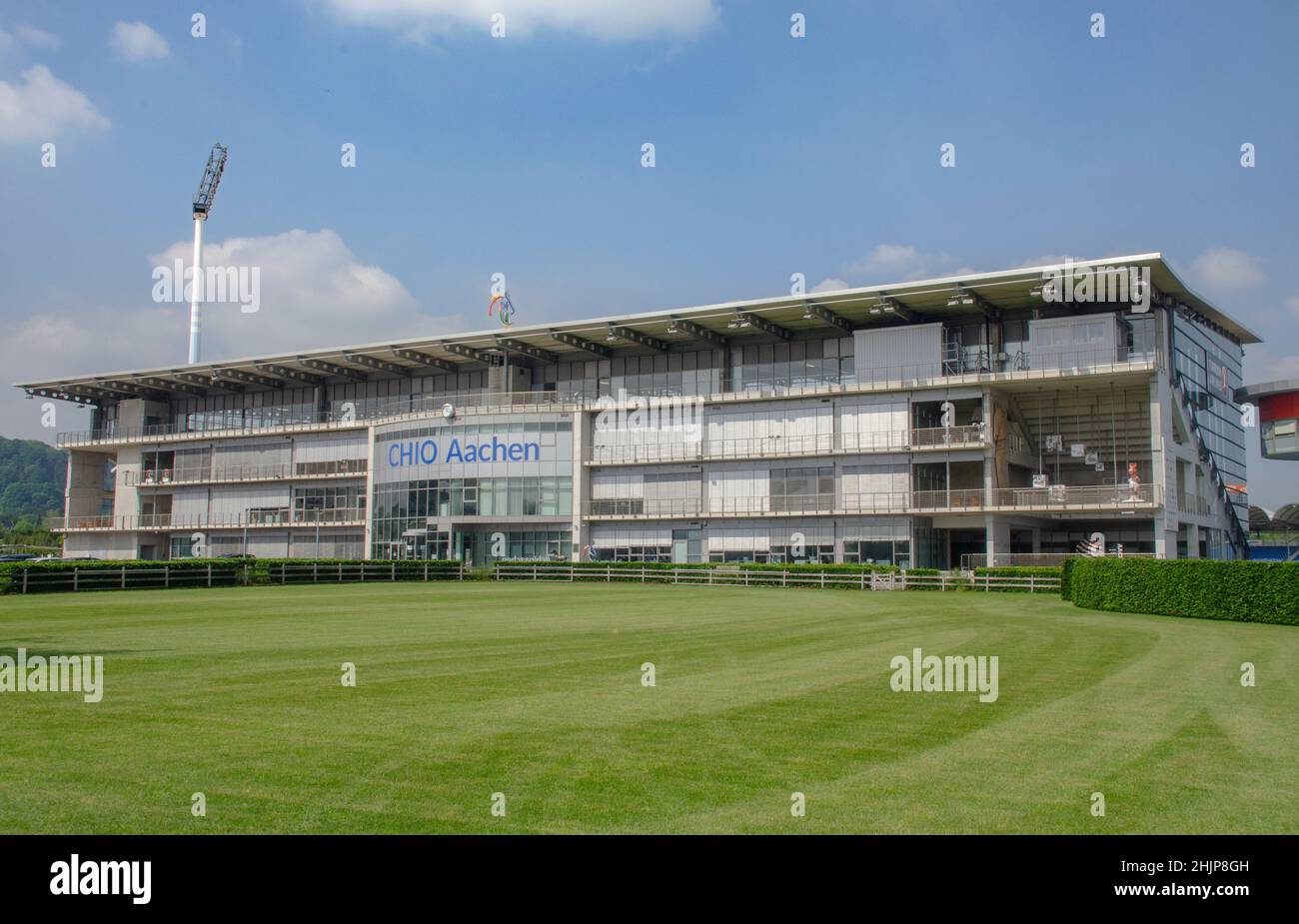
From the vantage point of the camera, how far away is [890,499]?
191ft

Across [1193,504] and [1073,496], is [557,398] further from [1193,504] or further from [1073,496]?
[1193,504]

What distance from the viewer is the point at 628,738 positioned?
981cm

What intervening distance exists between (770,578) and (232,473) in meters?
51.7

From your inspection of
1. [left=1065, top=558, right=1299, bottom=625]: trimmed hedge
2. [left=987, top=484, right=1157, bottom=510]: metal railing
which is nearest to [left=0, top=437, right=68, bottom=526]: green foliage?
[left=987, top=484, right=1157, bottom=510]: metal railing

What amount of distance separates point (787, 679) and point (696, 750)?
5.02 metres

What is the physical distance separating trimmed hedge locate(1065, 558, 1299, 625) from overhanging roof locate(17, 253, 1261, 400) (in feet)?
75.8

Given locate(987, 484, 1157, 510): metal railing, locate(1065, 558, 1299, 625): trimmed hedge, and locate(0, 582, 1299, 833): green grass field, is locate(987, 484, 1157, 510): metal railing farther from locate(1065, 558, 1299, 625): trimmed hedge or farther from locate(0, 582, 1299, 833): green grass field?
locate(0, 582, 1299, 833): green grass field

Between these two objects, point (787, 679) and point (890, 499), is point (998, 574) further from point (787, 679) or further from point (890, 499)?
point (787, 679)

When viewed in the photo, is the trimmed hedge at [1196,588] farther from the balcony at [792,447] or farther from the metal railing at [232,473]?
the metal railing at [232,473]

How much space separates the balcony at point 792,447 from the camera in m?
56.3

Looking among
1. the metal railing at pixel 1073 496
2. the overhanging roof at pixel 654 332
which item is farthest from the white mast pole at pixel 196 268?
the metal railing at pixel 1073 496

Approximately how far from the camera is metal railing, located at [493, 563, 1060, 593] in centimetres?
4671
